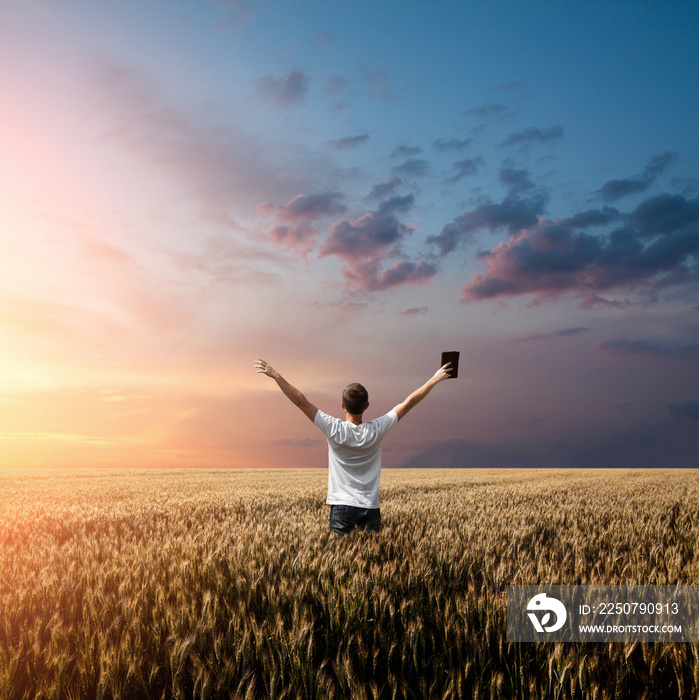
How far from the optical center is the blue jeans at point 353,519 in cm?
546


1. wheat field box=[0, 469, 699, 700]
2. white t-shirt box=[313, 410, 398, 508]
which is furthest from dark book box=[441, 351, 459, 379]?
wheat field box=[0, 469, 699, 700]

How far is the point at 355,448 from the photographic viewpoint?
5.10 m

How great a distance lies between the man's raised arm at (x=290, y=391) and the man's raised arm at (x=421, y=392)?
37.4 inches

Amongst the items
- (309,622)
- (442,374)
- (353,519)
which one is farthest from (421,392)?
(309,622)

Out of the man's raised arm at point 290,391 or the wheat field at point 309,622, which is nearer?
the wheat field at point 309,622

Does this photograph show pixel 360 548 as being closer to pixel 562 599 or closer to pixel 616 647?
pixel 562 599

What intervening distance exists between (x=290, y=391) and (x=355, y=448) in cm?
96

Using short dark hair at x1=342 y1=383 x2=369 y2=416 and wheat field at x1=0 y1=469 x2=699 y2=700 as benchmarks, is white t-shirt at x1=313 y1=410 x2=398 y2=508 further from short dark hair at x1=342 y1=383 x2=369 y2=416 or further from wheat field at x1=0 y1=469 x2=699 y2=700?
wheat field at x1=0 y1=469 x2=699 y2=700

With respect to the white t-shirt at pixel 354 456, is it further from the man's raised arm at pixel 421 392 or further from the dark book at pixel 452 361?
the dark book at pixel 452 361

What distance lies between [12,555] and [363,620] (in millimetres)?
4416

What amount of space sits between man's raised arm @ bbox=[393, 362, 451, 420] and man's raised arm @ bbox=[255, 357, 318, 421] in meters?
0.95

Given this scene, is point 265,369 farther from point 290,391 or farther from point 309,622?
point 309,622

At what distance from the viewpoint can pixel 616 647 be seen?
2725 mm

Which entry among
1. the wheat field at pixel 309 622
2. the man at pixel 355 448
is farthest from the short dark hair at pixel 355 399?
the wheat field at pixel 309 622
